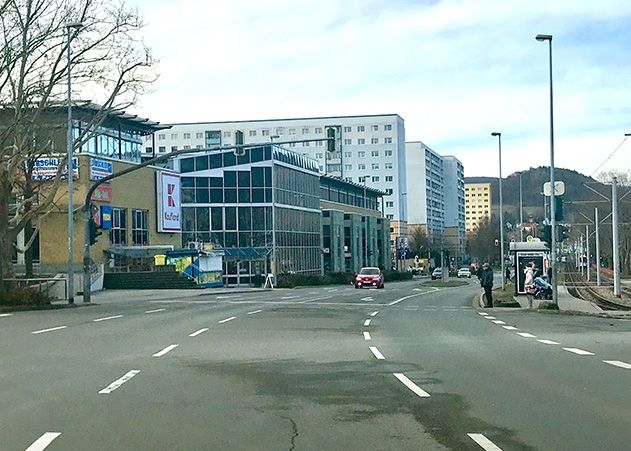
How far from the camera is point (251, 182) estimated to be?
248ft

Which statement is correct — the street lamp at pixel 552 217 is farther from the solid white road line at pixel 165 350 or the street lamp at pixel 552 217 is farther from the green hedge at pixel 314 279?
the green hedge at pixel 314 279

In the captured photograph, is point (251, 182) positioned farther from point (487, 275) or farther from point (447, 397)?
point (447, 397)

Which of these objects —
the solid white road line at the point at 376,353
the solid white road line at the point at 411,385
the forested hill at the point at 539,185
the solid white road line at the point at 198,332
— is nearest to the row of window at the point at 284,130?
the forested hill at the point at 539,185

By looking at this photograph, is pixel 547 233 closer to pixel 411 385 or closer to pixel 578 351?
pixel 578 351

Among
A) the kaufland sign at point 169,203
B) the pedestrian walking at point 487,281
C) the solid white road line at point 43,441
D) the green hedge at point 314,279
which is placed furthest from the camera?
the green hedge at point 314,279

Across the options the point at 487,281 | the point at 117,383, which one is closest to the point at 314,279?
the point at 487,281

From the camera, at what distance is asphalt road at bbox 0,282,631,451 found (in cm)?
814

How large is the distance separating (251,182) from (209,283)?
15963mm

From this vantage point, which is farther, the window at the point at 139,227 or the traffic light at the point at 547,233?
the window at the point at 139,227

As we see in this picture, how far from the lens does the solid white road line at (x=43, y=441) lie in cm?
759

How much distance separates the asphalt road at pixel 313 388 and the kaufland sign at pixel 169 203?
4668 centimetres

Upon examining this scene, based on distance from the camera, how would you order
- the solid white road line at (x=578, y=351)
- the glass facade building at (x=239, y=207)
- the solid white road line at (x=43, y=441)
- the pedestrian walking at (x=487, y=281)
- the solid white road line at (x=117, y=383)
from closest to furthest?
the solid white road line at (x=43, y=441) < the solid white road line at (x=117, y=383) < the solid white road line at (x=578, y=351) < the pedestrian walking at (x=487, y=281) < the glass facade building at (x=239, y=207)

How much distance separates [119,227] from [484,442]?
187 ft

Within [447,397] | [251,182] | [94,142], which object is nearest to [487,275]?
[447,397]
